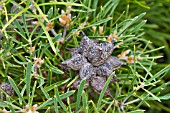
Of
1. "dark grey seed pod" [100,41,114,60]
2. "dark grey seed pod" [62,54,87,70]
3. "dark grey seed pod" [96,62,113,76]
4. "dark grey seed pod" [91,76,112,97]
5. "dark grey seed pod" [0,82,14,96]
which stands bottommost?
"dark grey seed pod" [91,76,112,97]

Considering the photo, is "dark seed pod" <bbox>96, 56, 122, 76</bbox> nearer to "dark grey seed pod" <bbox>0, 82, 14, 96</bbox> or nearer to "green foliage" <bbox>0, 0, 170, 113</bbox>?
"green foliage" <bbox>0, 0, 170, 113</bbox>

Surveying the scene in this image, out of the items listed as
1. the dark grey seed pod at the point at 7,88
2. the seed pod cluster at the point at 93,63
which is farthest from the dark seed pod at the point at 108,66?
the dark grey seed pod at the point at 7,88

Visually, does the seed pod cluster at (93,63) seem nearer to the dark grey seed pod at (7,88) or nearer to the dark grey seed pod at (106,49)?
the dark grey seed pod at (106,49)

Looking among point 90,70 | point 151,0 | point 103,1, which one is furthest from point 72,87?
point 151,0

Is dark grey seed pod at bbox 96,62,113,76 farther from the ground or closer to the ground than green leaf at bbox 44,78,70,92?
farther from the ground

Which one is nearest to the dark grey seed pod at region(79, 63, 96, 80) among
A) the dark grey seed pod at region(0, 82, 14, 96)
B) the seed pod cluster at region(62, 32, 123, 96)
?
the seed pod cluster at region(62, 32, 123, 96)

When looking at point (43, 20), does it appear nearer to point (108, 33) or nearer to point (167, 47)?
point (108, 33)
